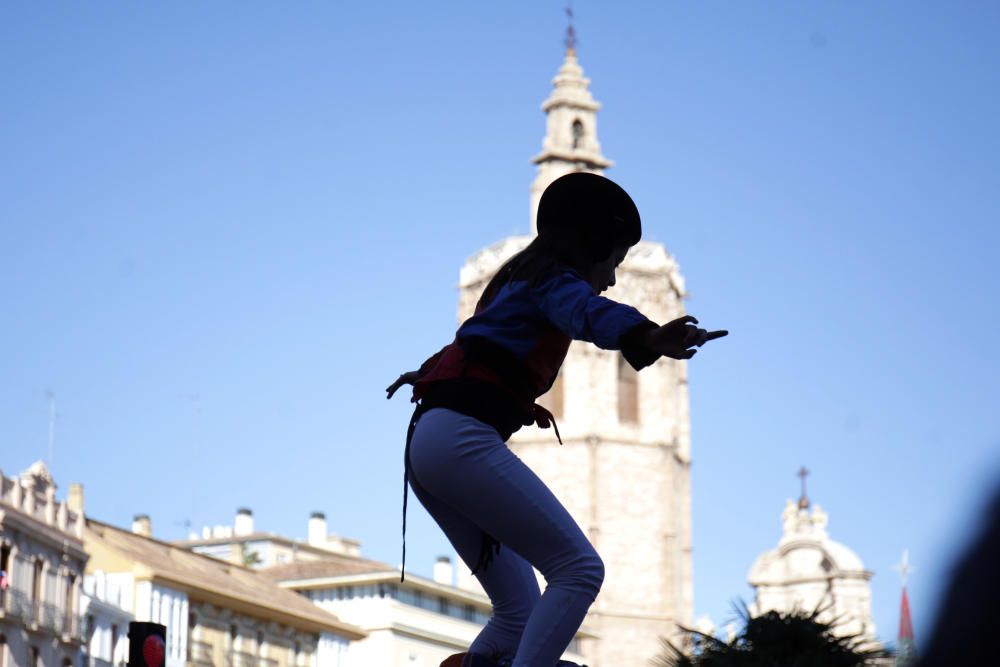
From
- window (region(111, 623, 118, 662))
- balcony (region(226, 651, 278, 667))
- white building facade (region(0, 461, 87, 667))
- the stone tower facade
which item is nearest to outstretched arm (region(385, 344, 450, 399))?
white building facade (region(0, 461, 87, 667))

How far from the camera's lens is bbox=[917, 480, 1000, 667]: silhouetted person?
1.33 m

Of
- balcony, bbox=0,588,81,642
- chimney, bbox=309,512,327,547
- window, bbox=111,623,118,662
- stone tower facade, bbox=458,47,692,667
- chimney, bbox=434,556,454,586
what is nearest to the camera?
balcony, bbox=0,588,81,642

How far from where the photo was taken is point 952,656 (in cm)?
135

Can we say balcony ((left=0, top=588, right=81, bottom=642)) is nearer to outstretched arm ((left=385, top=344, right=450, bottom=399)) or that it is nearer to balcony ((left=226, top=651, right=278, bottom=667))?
balcony ((left=226, top=651, right=278, bottom=667))

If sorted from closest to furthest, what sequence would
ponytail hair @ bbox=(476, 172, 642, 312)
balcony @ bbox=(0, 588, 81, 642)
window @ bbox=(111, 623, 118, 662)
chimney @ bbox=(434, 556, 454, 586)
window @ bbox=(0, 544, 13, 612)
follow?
ponytail hair @ bbox=(476, 172, 642, 312) → window @ bbox=(0, 544, 13, 612) → balcony @ bbox=(0, 588, 81, 642) → window @ bbox=(111, 623, 118, 662) → chimney @ bbox=(434, 556, 454, 586)

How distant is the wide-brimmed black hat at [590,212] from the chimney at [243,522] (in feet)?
366

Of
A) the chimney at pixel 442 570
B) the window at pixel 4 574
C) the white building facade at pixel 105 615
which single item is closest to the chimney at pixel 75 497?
the white building facade at pixel 105 615

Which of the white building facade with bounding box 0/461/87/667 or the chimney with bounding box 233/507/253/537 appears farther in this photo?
the chimney with bounding box 233/507/253/537

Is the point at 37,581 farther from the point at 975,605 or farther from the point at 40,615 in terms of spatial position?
the point at 975,605

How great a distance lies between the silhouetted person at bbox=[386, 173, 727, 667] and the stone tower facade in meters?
93.0

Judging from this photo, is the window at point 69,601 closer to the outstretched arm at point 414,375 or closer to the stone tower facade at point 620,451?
the stone tower facade at point 620,451

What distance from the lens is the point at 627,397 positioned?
334ft

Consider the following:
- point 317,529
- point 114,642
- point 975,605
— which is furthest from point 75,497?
point 975,605

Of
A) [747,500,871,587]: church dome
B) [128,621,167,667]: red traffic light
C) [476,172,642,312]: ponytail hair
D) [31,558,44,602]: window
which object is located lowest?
[128,621,167,667]: red traffic light
